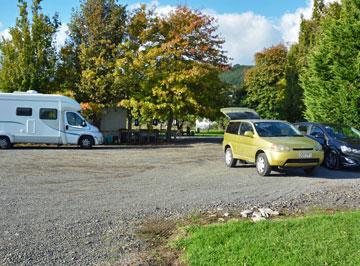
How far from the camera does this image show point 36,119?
22828 mm

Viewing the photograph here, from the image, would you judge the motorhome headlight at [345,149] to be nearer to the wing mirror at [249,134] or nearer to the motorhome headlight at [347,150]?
the motorhome headlight at [347,150]

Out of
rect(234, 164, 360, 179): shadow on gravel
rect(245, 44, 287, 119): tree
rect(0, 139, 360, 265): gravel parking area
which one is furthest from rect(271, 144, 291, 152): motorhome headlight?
rect(245, 44, 287, 119): tree

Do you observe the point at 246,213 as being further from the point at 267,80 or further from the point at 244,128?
→ the point at 267,80

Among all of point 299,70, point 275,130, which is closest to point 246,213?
point 275,130

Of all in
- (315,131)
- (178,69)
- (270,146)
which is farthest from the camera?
(178,69)

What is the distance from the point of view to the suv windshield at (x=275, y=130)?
45.3 ft

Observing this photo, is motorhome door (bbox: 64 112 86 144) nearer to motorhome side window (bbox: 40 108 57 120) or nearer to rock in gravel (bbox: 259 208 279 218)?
motorhome side window (bbox: 40 108 57 120)

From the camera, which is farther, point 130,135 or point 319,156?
point 130,135

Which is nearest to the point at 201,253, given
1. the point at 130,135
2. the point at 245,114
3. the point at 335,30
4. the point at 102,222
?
the point at 102,222

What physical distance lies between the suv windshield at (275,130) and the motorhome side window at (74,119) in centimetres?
1212

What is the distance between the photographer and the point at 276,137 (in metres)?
13.5

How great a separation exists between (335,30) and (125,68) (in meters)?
12.8

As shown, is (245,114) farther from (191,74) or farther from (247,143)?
(191,74)

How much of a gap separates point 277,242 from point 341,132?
420 inches
